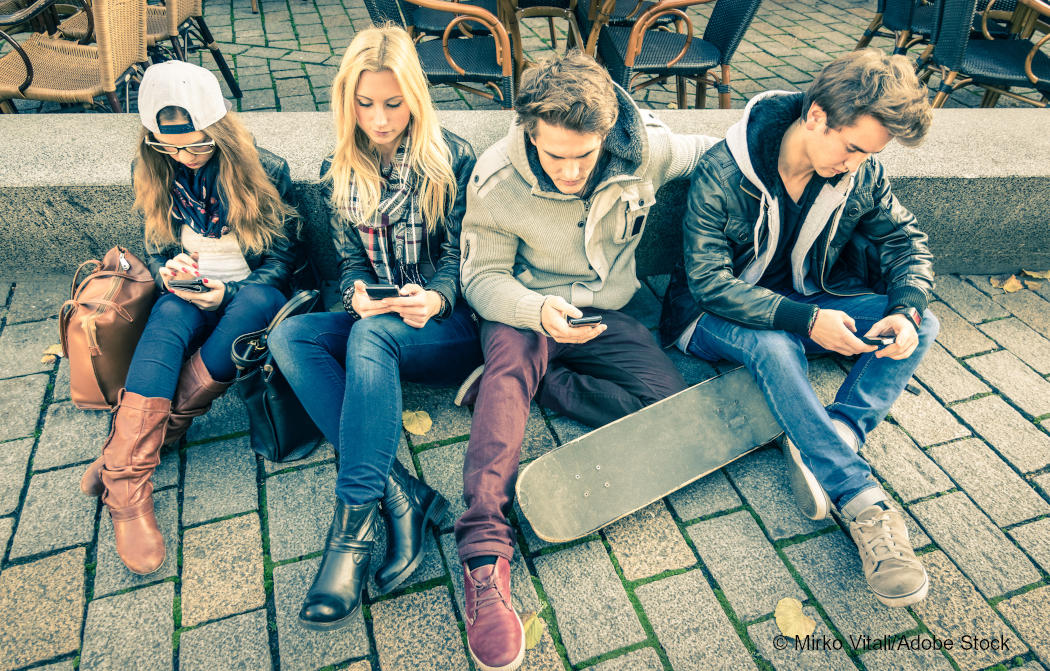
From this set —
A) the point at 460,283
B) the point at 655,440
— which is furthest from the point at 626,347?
the point at 460,283

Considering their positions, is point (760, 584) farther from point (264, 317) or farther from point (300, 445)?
point (264, 317)

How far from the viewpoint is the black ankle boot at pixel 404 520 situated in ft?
6.55

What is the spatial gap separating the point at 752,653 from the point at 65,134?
362 centimetres

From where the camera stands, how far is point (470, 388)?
97.6 inches

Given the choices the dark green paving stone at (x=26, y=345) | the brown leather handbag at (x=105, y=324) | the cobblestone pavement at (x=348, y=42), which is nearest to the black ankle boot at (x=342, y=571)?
the brown leather handbag at (x=105, y=324)

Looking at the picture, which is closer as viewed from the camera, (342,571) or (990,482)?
(342,571)

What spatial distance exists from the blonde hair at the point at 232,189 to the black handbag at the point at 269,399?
0.33 meters

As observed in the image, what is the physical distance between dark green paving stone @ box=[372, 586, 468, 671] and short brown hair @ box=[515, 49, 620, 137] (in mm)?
1565

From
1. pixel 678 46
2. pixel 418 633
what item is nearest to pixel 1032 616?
pixel 418 633

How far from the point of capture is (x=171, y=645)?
1885mm

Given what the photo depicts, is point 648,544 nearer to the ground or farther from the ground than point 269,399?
nearer to the ground

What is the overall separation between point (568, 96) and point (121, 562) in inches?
83.7

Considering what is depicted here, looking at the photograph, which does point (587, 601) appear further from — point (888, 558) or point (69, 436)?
point (69, 436)

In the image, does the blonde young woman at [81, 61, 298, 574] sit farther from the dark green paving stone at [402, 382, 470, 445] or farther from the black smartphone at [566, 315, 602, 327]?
the black smartphone at [566, 315, 602, 327]
